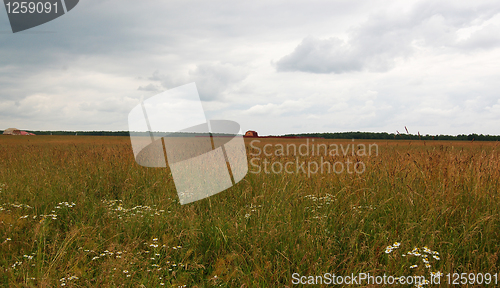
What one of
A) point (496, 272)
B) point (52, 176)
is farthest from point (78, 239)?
point (496, 272)

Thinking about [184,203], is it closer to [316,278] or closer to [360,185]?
[316,278]

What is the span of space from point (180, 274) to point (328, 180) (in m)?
2.75

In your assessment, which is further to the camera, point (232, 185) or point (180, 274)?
point (232, 185)

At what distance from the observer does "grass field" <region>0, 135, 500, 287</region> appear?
7.49ft

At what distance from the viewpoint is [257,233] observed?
2707mm

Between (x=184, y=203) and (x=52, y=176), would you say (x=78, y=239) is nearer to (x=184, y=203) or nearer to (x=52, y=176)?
(x=184, y=203)

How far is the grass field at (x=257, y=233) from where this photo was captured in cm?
228

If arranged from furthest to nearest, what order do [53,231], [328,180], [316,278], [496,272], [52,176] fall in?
[52,176] < [328,180] < [53,231] < [496,272] < [316,278]

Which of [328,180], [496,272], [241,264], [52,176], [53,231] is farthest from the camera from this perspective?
[52,176]

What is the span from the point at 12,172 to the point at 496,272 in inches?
301

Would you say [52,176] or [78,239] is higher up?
[52,176]

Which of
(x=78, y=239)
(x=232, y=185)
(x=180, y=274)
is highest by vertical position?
(x=232, y=185)

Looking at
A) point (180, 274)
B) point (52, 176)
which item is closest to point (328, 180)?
point (180, 274)

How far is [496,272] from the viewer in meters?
2.28
